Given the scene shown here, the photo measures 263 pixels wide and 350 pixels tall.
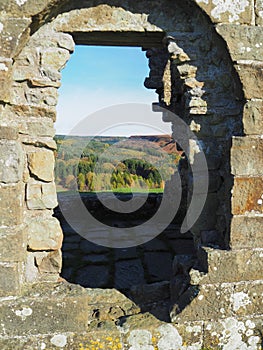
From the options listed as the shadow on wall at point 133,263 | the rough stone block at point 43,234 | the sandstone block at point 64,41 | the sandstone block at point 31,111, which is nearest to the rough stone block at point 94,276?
the shadow on wall at point 133,263

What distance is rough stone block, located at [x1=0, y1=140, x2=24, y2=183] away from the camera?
2611 millimetres

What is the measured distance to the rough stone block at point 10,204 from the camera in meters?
2.63

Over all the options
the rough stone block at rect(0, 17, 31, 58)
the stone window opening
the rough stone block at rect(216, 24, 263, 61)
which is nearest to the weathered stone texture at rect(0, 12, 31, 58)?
the rough stone block at rect(0, 17, 31, 58)

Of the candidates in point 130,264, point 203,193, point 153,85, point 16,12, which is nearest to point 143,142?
point 153,85

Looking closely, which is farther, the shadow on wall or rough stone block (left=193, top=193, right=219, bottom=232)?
the shadow on wall

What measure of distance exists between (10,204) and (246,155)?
177 centimetres

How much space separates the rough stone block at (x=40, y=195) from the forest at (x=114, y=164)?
439cm

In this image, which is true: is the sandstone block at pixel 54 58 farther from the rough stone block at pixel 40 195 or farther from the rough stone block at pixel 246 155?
the rough stone block at pixel 246 155

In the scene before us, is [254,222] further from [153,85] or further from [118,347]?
[153,85]

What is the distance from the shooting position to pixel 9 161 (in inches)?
103

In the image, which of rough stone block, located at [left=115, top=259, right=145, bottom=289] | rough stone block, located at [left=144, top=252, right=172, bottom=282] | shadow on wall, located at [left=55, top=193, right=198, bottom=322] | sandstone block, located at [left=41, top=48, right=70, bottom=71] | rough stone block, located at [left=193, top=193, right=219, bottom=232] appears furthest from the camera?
rough stone block, located at [left=144, top=252, right=172, bottom=282]

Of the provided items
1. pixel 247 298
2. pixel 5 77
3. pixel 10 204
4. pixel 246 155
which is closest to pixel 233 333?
pixel 247 298

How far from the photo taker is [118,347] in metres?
2.68

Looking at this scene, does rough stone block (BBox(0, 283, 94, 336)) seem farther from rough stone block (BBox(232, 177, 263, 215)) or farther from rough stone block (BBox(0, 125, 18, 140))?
rough stone block (BBox(232, 177, 263, 215))
